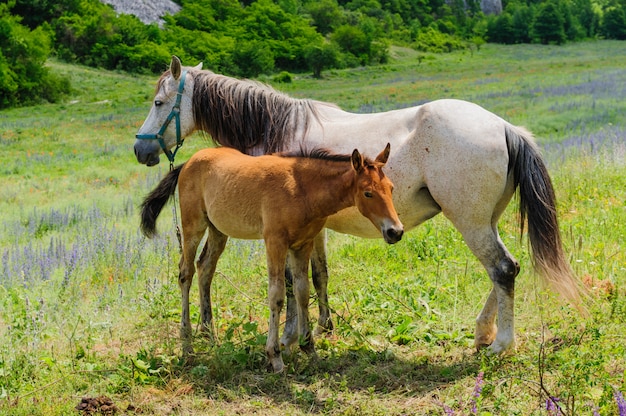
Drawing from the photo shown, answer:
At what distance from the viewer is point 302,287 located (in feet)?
16.6

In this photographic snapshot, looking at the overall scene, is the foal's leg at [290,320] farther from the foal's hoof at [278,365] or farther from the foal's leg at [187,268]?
the foal's leg at [187,268]

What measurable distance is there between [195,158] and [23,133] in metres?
23.3

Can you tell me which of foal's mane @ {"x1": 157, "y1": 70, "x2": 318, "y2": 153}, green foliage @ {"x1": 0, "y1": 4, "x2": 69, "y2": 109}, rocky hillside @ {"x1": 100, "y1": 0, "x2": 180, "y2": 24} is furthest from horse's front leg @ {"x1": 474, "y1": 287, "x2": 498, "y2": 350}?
rocky hillside @ {"x1": 100, "y1": 0, "x2": 180, "y2": 24}

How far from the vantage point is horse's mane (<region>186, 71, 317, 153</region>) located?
19.0 ft

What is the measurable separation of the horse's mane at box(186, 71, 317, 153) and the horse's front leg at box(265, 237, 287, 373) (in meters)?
1.32

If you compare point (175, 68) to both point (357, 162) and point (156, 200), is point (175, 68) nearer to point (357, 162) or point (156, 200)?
point (156, 200)

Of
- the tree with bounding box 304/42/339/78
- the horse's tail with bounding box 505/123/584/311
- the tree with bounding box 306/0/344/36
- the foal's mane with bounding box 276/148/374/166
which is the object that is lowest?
the tree with bounding box 304/42/339/78

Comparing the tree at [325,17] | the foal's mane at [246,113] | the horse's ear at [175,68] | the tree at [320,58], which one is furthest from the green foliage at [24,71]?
the tree at [325,17]

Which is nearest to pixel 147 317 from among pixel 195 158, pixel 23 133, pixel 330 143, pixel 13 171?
pixel 195 158

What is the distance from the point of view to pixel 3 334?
539cm

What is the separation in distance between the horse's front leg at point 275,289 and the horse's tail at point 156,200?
139cm

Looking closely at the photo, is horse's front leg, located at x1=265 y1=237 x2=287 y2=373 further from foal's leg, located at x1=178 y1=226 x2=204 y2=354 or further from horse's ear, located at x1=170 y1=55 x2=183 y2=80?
horse's ear, located at x1=170 y1=55 x2=183 y2=80

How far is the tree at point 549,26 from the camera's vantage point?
308 feet

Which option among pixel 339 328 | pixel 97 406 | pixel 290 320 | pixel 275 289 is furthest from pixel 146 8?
pixel 97 406
